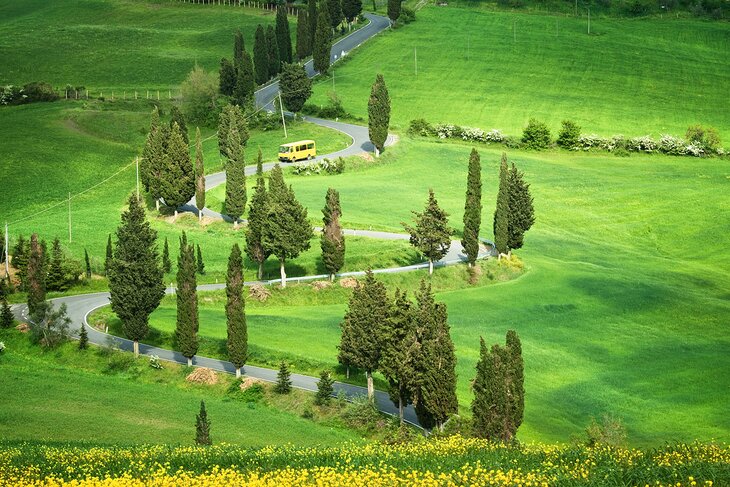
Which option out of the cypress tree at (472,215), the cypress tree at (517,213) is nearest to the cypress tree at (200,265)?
the cypress tree at (472,215)

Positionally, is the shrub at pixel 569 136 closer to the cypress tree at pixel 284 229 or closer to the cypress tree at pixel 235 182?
the cypress tree at pixel 235 182

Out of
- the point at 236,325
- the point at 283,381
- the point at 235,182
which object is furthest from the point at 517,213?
the point at 283,381

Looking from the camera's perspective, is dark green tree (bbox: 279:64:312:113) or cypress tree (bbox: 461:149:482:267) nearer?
cypress tree (bbox: 461:149:482:267)

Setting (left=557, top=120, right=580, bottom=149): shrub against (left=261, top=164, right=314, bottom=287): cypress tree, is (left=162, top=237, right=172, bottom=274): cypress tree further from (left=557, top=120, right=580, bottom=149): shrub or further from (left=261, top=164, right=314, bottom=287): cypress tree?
(left=557, top=120, right=580, bottom=149): shrub

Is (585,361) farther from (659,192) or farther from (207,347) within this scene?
(659,192)

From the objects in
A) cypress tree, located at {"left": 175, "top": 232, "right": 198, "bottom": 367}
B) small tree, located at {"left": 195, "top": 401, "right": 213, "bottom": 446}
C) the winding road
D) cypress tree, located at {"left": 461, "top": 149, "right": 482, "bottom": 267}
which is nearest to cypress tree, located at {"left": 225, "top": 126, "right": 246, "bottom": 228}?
the winding road

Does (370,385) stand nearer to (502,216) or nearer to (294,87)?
(502,216)

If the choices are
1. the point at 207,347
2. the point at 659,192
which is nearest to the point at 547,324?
the point at 207,347
